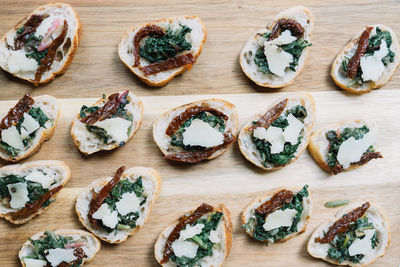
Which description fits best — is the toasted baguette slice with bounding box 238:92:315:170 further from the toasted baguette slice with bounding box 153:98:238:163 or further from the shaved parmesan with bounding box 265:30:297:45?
the shaved parmesan with bounding box 265:30:297:45

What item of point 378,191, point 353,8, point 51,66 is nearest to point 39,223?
point 51,66

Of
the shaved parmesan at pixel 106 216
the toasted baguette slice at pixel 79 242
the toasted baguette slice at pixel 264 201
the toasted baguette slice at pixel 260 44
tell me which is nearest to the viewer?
the shaved parmesan at pixel 106 216

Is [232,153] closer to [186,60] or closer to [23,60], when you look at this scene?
[186,60]

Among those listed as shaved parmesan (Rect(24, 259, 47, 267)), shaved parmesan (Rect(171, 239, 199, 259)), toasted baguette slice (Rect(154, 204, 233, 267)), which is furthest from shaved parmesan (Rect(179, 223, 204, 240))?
shaved parmesan (Rect(24, 259, 47, 267))

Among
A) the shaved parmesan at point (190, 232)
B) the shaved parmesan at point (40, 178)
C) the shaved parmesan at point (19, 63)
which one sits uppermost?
the shaved parmesan at point (19, 63)

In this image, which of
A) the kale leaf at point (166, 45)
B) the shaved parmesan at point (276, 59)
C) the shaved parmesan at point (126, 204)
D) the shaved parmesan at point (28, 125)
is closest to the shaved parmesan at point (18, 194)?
the shaved parmesan at point (28, 125)

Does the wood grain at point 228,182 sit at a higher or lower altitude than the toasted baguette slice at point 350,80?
lower

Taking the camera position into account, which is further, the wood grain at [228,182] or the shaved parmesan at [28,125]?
the wood grain at [228,182]

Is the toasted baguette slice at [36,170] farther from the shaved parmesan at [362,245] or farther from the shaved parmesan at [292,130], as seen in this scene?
the shaved parmesan at [362,245]

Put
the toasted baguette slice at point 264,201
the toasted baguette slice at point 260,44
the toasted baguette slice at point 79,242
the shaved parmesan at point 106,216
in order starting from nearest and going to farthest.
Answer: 1. the shaved parmesan at point 106,216
2. the toasted baguette slice at point 79,242
3. the toasted baguette slice at point 264,201
4. the toasted baguette slice at point 260,44
